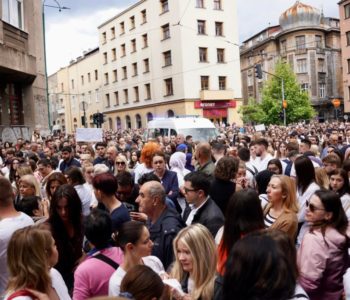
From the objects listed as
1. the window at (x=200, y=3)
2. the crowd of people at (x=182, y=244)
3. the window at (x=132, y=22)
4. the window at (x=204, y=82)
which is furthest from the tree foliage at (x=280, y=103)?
the crowd of people at (x=182, y=244)

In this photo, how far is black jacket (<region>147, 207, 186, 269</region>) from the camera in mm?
4043

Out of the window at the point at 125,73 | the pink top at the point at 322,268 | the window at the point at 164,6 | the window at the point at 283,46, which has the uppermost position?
the window at the point at 164,6

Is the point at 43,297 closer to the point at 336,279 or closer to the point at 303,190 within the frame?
the point at 336,279

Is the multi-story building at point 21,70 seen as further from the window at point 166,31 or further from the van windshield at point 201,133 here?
the window at point 166,31

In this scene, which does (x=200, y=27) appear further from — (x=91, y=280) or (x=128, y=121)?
(x=91, y=280)

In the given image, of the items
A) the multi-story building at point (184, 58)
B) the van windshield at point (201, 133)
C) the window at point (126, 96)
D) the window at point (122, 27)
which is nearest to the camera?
the van windshield at point (201, 133)

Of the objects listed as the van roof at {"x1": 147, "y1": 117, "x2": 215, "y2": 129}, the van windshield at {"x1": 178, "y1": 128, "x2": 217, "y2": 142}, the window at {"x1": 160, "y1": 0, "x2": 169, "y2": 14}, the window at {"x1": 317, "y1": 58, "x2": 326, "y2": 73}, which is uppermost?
the window at {"x1": 160, "y1": 0, "x2": 169, "y2": 14}

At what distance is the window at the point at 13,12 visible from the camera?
16.8 m

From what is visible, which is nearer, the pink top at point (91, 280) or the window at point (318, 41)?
the pink top at point (91, 280)

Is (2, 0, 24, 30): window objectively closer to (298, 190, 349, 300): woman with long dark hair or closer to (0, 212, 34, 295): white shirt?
(0, 212, 34, 295): white shirt

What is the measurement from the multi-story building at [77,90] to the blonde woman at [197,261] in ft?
172

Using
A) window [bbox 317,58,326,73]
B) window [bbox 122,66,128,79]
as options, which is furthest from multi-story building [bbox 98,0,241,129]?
window [bbox 317,58,326,73]

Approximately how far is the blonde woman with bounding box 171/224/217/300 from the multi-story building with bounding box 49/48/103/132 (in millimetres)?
52452

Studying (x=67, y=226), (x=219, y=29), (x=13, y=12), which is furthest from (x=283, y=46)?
(x=67, y=226)
